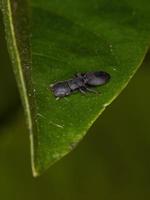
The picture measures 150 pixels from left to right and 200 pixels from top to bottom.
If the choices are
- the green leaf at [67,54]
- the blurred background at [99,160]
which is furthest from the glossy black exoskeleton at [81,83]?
the blurred background at [99,160]

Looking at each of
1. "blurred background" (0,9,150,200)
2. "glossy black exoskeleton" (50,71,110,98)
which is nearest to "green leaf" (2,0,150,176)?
"glossy black exoskeleton" (50,71,110,98)

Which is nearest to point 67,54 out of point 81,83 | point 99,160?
point 81,83

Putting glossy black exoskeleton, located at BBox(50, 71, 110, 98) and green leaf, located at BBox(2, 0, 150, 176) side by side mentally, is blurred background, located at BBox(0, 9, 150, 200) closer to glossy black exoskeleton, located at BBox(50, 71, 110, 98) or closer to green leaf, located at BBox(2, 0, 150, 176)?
green leaf, located at BBox(2, 0, 150, 176)

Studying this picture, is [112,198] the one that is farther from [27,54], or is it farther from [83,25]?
[27,54]

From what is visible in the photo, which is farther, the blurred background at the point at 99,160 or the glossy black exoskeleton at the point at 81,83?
the blurred background at the point at 99,160

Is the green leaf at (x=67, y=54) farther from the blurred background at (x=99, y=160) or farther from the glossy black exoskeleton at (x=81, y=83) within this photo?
the blurred background at (x=99, y=160)

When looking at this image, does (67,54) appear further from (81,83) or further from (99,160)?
(99,160)
